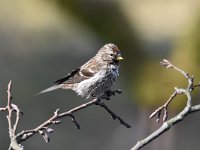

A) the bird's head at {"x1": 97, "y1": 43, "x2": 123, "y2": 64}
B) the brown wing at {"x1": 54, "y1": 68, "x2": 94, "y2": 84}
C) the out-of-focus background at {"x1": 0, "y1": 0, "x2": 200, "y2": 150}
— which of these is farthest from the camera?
the out-of-focus background at {"x1": 0, "y1": 0, "x2": 200, "y2": 150}

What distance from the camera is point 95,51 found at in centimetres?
1417

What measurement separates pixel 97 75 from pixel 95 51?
9343 mm

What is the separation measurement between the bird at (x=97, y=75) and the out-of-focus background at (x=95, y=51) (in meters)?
5.35

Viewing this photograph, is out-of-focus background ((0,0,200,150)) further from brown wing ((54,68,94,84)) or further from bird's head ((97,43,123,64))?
bird's head ((97,43,123,64))

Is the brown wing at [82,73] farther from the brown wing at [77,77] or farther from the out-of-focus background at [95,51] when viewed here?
the out-of-focus background at [95,51]

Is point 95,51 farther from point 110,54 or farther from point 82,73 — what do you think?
point 110,54

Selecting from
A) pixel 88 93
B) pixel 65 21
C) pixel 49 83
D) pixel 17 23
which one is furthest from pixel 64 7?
pixel 88 93

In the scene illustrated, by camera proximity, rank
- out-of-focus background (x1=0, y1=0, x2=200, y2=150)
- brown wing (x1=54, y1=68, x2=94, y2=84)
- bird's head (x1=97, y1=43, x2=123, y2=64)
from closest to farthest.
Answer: bird's head (x1=97, y1=43, x2=123, y2=64) → brown wing (x1=54, y1=68, x2=94, y2=84) → out-of-focus background (x1=0, y1=0, x2=200, y2=150)

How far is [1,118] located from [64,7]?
317 cm

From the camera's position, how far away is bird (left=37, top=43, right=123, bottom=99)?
4643mm

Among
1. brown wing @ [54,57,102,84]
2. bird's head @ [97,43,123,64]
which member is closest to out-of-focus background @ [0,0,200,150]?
brown wing @ [54,57,102,84]

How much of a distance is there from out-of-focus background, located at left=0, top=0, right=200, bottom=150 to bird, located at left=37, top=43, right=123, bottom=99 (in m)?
5.35

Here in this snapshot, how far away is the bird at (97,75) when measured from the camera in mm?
4643

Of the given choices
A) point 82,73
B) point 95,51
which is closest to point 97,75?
point 82,73
